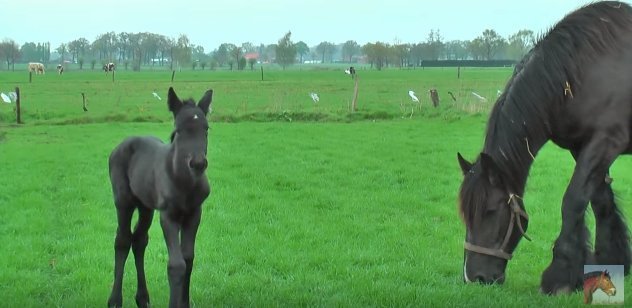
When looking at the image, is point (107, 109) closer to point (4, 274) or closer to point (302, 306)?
point (4, 274)

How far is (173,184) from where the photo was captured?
12.9 ft

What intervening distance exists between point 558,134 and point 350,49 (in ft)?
457

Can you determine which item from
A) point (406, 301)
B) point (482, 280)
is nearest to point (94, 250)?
point (406, 301)

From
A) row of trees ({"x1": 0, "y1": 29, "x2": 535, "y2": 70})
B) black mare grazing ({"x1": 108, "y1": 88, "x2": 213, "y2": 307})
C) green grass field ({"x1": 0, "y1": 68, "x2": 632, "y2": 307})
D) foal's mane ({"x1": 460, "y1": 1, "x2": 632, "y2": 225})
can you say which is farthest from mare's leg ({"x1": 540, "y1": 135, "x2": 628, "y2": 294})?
row of trees ({"x1": 0, "y1": 29, "x2": 535, "y2": 70})

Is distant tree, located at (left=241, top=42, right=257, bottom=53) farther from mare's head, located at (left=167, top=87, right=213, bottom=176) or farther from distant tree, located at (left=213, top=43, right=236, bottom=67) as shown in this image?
mare's head, located at (left=167, top=87, right=213, bottom=176)

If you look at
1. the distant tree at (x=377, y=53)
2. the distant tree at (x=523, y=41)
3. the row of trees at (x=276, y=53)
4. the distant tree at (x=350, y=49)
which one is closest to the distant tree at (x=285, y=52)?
the row of trees at (x=276, y=53)

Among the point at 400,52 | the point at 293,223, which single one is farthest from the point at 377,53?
the point at 293,223

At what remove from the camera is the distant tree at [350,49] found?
465ft

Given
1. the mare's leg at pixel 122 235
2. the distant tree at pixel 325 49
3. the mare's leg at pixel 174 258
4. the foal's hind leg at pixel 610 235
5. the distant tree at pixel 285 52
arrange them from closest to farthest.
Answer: the mare's leg at pixel 174 258
the mare's leg at pixel 122 235
the foal's hind leg at pixel 610 235
the distant tree at pixel 285 52
the distant tree at pixel 325 49

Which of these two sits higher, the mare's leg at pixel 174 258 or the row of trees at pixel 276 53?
the row of trees at pixel 276 53

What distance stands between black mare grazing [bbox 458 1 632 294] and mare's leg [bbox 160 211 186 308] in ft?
7.97

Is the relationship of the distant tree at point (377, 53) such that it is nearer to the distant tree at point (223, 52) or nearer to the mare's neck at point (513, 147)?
the distant tree at point (223, 52)

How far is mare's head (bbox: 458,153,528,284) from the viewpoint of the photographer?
5.20 meters

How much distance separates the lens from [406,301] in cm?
520
